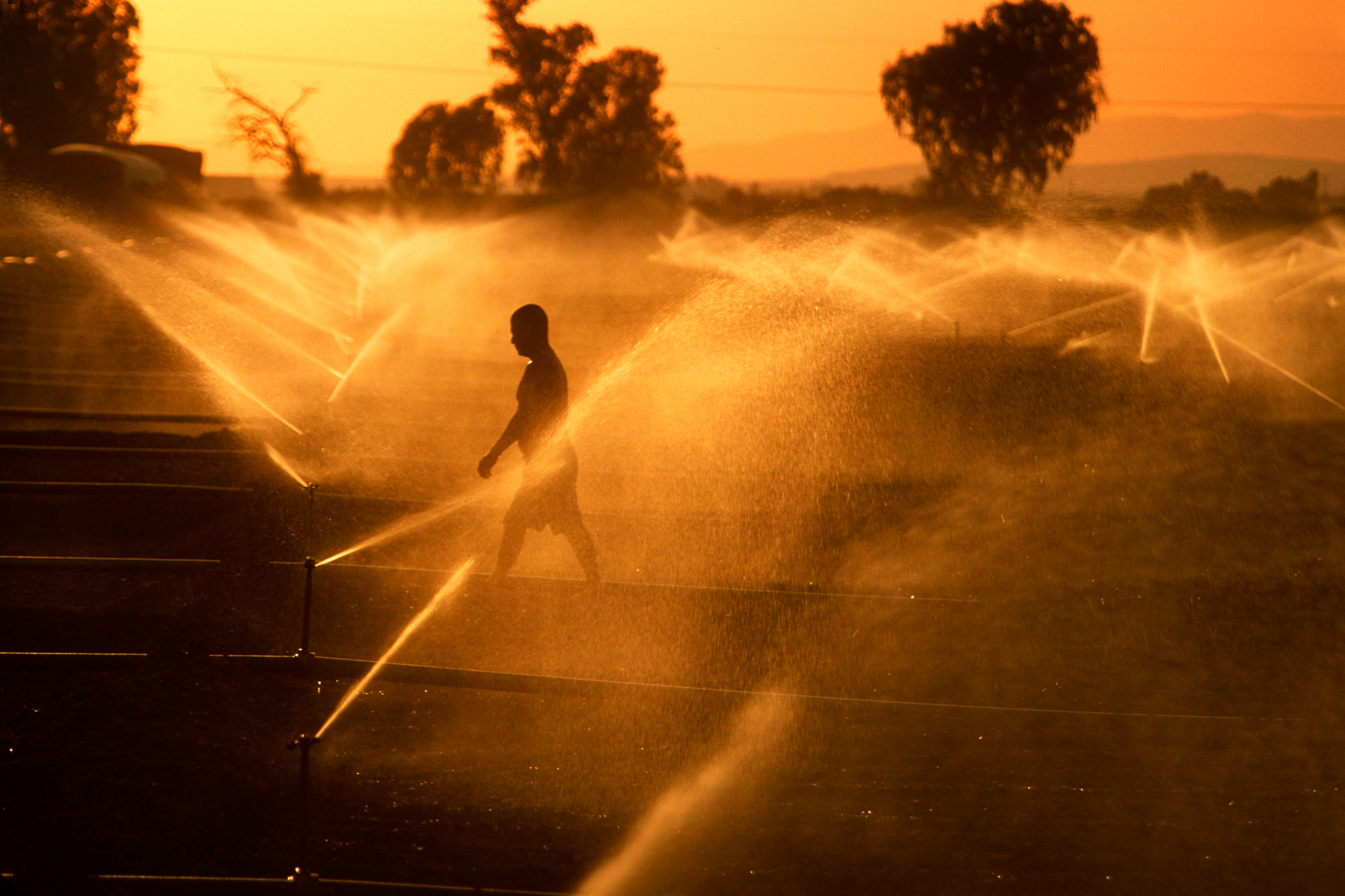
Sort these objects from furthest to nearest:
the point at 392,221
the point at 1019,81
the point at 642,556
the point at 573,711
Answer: the point at 1019,81
the point at 392,221
the point at 642,556
the point at 573,711

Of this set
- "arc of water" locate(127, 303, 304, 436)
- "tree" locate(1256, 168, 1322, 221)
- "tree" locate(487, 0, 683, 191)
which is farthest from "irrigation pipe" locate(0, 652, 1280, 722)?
"tree" locate(487, 0, 683, 191)

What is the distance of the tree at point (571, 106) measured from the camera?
223ft

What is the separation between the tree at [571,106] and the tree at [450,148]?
1345 centimetres

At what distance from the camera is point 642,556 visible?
30.0 feet

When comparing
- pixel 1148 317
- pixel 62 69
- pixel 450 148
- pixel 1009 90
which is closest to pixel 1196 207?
pixel 1148 317

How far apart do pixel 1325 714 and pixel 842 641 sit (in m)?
2.52

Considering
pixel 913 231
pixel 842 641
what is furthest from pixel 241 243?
pixel 842 641

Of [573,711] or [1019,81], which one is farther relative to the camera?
[1019,81]

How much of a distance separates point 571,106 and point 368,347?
51.3 m

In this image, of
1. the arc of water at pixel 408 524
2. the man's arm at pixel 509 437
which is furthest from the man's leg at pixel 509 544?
the arc of water at pixel 408 524

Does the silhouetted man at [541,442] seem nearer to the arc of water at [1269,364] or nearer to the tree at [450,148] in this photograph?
the arc of water at [1269,364]

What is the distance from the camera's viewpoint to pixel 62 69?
56.0 meters

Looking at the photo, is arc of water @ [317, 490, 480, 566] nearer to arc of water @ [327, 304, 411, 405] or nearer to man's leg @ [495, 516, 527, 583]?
man's leg @ [495, 516, 527, 583]

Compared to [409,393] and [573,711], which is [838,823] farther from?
[409,393]
